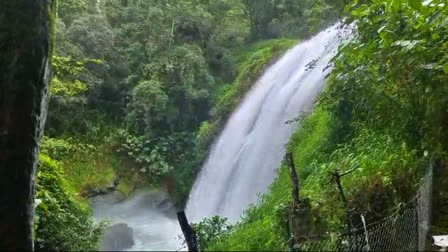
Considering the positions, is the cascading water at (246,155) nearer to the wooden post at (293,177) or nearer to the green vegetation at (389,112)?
the green vegetation at (389,112)

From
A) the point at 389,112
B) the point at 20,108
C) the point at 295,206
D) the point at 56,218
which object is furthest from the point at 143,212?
the point at 20,108

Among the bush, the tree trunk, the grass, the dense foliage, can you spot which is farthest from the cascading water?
the tree trunk

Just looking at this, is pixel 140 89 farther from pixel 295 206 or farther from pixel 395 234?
pixel 395 234

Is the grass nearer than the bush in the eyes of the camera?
Yes

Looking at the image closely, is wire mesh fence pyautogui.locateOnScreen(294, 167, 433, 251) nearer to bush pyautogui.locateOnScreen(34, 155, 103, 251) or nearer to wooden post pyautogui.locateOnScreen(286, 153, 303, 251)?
wooden post pyautogui.locateOnScreen(286, 153, 303, 251)

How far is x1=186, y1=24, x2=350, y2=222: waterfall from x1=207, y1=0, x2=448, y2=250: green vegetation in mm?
4853

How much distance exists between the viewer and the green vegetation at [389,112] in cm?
423

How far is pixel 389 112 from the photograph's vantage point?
5367 mm

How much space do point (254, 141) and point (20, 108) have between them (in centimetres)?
956

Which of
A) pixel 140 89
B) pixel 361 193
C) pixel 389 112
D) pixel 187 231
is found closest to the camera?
pixel 187 231

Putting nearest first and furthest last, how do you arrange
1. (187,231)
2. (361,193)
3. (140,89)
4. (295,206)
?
(187,231) → (295,206) → (361,193) → (140,89)

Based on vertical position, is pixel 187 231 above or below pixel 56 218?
below

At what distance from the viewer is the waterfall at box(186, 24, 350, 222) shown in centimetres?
1141

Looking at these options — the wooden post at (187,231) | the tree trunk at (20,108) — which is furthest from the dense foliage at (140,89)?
the wooden post at (187,231)
